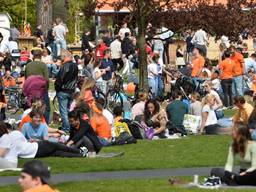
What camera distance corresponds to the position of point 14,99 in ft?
94.2

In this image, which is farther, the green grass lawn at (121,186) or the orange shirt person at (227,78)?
the orange shirt person at (227,78)

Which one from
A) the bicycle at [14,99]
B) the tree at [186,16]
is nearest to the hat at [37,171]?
the bicycle at [14,99]

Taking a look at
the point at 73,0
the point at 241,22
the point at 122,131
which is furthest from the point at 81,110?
the point at 73,0

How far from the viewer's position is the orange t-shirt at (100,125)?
20203 millimetres

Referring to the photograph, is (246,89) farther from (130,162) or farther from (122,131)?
(130,162)

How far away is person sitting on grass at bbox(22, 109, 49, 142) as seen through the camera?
19.0m

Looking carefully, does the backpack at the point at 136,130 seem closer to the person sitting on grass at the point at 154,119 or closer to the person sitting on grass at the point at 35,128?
the person sitting on grass at the point at 154,119

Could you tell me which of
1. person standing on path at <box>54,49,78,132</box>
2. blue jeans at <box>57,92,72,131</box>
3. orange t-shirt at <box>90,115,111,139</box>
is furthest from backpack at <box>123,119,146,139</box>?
blue jeans at <box>57,92,72,131</box>

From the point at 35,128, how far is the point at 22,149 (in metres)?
1.58

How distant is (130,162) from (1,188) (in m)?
3.35

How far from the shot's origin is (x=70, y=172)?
1656cm

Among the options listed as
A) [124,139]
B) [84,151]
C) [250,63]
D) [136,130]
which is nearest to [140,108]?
[136,130]

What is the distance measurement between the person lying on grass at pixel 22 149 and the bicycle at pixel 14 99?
985 centimetres

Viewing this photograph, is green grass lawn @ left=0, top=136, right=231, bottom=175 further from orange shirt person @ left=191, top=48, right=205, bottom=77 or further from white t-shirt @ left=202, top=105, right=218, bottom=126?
orange shirt person @ left=191, top=48, right=205, bottom=77
